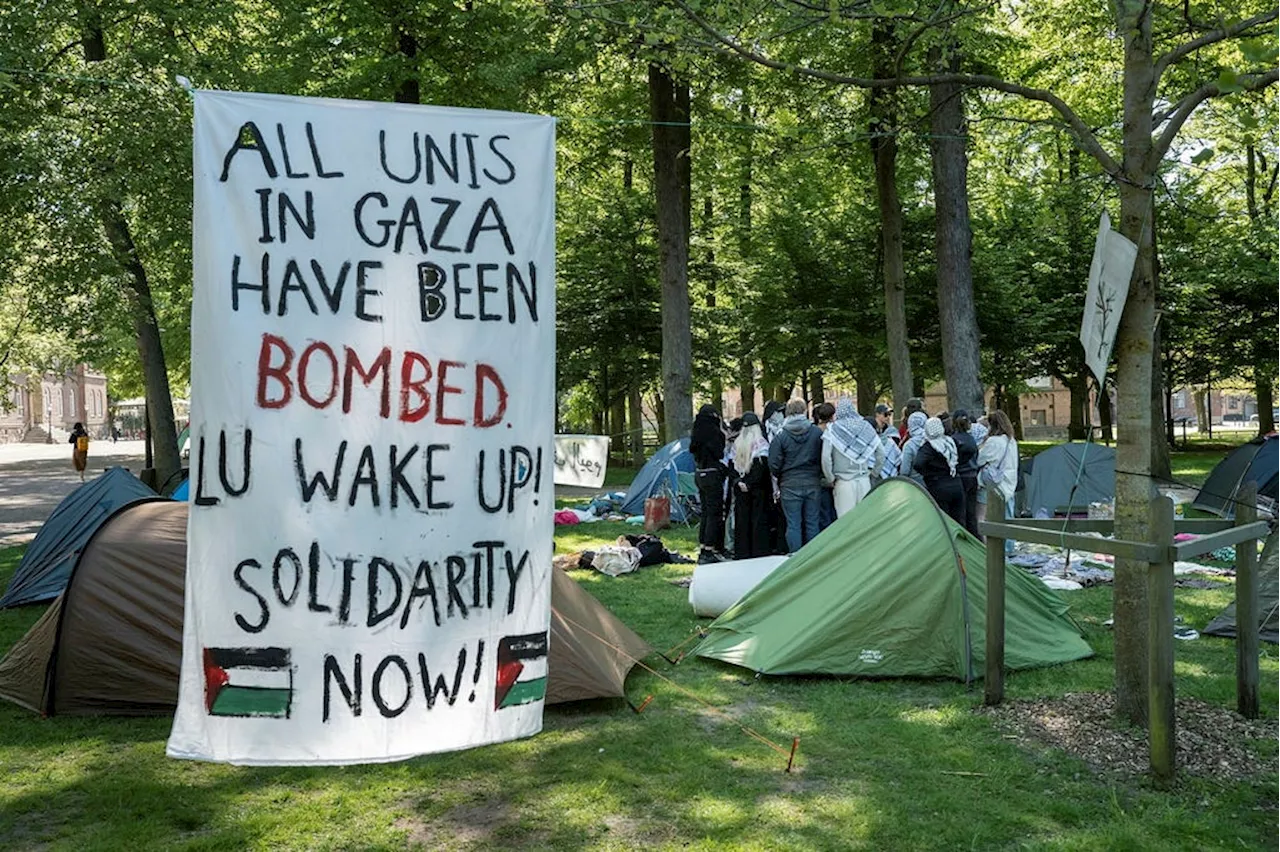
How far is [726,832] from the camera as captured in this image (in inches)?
193

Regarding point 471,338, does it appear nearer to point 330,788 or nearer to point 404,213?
point 404,213

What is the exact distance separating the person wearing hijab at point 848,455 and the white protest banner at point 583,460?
7.20m

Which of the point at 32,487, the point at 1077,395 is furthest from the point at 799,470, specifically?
the point at 1077,395

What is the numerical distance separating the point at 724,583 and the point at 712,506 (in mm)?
3659

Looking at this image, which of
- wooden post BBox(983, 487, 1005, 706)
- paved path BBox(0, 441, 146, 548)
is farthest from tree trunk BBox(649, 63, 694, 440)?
wooden post BBox(983, 487, 1005, 706)

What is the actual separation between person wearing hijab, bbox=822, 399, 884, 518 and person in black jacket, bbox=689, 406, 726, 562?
5.44 feet

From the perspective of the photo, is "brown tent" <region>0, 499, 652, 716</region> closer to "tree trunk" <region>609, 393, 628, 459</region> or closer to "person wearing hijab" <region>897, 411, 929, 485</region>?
"person wearing hijab" <region>897, 411, 929, 485</region>

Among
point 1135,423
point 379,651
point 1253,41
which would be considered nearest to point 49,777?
point 379,651

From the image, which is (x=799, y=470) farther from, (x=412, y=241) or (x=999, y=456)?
(x=412, y=241)

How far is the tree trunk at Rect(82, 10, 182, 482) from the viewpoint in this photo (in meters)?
14.1

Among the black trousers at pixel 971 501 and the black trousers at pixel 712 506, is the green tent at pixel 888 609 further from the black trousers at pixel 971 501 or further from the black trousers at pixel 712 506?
the black trousers at pixel 712 506

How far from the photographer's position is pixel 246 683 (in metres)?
3.75

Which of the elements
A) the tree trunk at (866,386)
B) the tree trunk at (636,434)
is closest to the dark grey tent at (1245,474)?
the tree trunk at (866,386)

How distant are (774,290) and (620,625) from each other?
61.0ft
